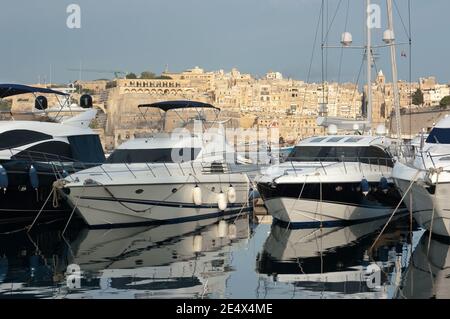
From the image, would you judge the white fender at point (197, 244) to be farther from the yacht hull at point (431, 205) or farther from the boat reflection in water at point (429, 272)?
the yacht hull at point (431, 205)

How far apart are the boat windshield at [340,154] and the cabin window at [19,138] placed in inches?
268

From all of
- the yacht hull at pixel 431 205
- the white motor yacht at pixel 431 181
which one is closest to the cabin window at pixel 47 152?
the white motor yacht at pixel 431 181

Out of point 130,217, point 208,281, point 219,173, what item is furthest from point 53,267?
point 219,173

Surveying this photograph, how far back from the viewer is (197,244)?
57.4ft

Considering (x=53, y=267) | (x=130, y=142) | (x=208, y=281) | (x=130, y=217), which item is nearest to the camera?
(x=208, y=281)

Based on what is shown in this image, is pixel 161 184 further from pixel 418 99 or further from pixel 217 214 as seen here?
pixel 418 99

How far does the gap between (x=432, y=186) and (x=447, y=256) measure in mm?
1438

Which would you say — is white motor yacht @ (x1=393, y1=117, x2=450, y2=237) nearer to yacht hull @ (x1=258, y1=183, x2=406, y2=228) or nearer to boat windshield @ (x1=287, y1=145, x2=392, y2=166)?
yacht hull @ (x1=258, y1=183, x2=406, y2=228)

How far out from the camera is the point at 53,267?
48.4ft

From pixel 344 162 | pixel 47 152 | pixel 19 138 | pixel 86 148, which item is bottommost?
pixel 344 162

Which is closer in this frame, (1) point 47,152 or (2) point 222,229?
(2) point 222,229

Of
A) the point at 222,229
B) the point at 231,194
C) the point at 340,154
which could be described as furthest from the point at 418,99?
the point at 222,229

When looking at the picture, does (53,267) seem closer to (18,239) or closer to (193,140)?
(18,239)

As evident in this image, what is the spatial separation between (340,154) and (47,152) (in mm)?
7858
